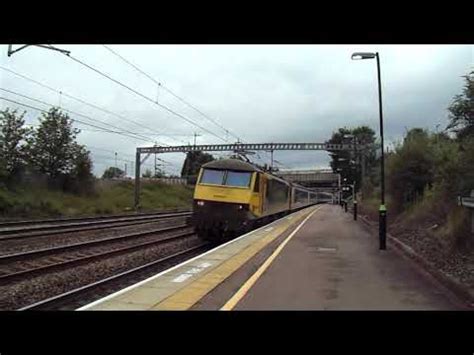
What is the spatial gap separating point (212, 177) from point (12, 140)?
1247 inches

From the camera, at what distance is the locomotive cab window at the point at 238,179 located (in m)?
22.9

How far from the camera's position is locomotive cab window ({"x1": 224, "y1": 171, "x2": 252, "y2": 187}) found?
22.9 metres

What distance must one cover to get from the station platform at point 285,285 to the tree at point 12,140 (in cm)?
3531

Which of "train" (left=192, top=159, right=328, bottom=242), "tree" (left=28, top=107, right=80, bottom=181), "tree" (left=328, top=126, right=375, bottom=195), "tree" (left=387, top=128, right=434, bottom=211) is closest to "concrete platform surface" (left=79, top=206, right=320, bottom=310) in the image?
"train" (left=192, top=159, right=328, bottom=242)

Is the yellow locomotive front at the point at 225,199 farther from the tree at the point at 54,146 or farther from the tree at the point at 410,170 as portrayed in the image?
the tree at the point at 54,146

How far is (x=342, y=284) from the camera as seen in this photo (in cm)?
1107

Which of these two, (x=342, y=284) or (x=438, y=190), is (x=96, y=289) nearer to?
(x=342, y=284)

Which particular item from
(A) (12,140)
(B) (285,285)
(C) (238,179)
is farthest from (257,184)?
(A) (12,140)

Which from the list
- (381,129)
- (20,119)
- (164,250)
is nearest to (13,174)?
(20,119)

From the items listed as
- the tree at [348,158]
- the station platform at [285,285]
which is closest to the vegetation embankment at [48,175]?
the station platform at [285,285]

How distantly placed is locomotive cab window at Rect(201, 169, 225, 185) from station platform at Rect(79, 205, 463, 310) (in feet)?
20.5
